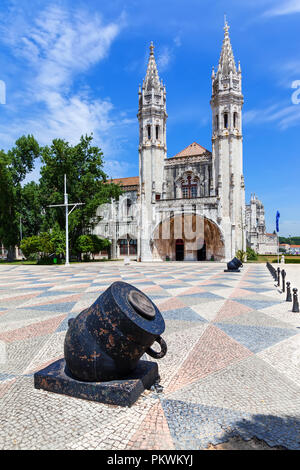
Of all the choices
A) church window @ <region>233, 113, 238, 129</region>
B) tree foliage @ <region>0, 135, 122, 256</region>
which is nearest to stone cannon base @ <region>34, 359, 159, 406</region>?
tree foliage @ <region>0, 135, 122, 256</region>

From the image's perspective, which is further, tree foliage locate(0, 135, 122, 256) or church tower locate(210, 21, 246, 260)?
church tower locate(210, 21, 246, 260)

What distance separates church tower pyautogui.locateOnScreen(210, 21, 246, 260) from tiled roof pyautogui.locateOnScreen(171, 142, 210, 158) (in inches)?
209

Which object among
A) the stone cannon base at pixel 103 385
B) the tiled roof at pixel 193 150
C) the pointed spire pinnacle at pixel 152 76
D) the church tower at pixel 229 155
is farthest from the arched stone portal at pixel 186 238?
the stone cannon base at pixel 103 385

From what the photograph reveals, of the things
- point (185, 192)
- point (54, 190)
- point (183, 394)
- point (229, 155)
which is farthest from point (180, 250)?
point (183, 394)

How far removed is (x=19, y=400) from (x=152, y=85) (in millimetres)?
39591

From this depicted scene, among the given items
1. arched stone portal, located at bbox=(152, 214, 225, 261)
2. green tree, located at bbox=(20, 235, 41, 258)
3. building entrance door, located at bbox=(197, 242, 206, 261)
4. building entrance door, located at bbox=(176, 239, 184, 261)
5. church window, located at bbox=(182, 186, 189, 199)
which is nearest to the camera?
green tree, located at bbox=(20, 235, 41, 258)

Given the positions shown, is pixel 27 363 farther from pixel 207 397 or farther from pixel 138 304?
pixel 207 397

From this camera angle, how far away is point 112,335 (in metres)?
2.79

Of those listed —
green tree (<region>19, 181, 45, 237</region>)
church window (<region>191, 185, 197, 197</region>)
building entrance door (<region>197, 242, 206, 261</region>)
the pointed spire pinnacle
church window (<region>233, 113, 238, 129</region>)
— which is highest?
the pointed spire pinnacle

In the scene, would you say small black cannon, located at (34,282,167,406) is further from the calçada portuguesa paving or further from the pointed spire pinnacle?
the pointed spire pinnacle

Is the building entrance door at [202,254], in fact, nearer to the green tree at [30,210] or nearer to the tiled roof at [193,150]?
the tiled roof at [193,150]

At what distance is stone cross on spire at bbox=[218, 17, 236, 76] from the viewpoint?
33.7 metres

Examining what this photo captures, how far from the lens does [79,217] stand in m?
30.9

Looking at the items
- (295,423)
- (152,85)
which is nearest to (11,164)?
(152,85)
